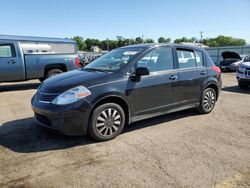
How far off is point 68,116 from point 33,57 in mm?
6983

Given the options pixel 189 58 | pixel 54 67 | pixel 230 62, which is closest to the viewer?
pixel 189 58

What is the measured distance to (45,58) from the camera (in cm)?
1059

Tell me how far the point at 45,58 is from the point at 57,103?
7041 mm

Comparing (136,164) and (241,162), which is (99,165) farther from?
(241,162)

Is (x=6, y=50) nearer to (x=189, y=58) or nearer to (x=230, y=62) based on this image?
(x=189, y=58)

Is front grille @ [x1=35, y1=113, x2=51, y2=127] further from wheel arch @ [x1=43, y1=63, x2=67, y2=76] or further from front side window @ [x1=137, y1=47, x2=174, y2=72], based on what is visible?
wheel arch @ [x1=43, y1=63, x2=67, y2=76]

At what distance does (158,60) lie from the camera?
5.20 meters

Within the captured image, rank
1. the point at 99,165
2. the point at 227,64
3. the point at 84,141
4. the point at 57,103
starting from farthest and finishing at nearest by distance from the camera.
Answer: the point at 227,64 → the point at 84,141 → the point at 57,103 → the point at 99,165

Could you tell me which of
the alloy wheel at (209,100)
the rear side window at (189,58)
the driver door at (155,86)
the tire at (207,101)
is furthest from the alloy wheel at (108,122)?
the alloy wheel at (209,100)

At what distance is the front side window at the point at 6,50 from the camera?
31.5ft

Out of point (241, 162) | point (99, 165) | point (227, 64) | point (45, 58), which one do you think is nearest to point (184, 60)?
point (241, 162)

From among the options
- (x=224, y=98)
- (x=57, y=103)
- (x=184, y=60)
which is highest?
(x=184, y=60)

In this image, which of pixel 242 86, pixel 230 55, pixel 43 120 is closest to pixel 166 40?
pixel 230 55

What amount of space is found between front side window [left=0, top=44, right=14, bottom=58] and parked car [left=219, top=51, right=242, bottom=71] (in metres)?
15.4
